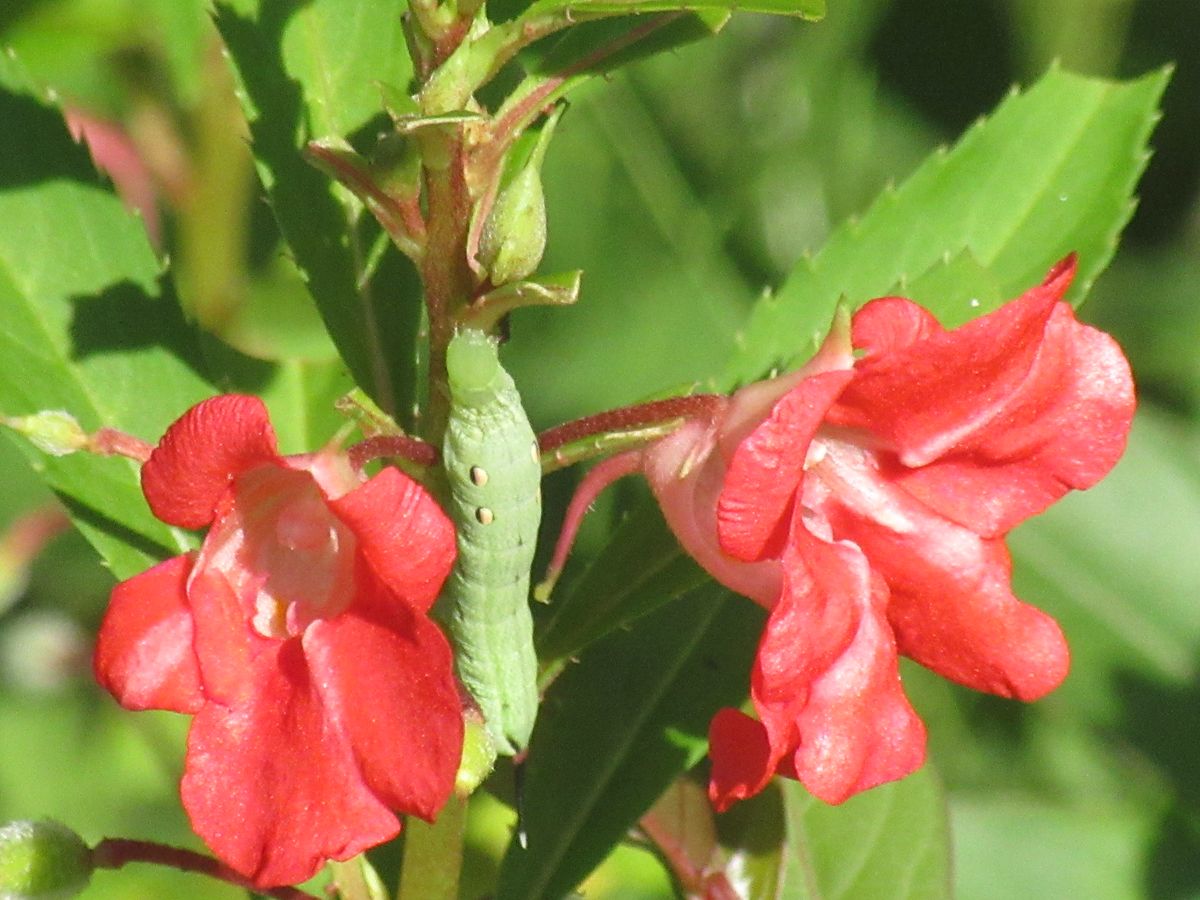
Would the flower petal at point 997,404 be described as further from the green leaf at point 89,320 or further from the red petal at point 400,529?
the green leaf at point 89,320

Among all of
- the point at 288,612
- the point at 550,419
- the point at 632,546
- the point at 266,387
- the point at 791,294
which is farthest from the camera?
the point at 550,419

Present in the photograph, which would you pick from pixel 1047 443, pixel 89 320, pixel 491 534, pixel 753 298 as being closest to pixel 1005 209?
pixel 1047 443

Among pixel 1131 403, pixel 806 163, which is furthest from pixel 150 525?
pixel 806 163

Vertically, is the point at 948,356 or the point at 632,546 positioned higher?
the point at 948,356

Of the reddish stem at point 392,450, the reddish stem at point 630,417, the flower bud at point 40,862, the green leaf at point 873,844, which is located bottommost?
the green leaf at point 873,844

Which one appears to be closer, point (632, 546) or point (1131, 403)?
point (1131, 403)

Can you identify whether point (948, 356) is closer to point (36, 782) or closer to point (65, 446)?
point (65, 446)

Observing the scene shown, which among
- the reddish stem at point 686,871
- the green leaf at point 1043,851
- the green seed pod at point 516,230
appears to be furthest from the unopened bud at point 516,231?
the green leaf at point 1043,851
